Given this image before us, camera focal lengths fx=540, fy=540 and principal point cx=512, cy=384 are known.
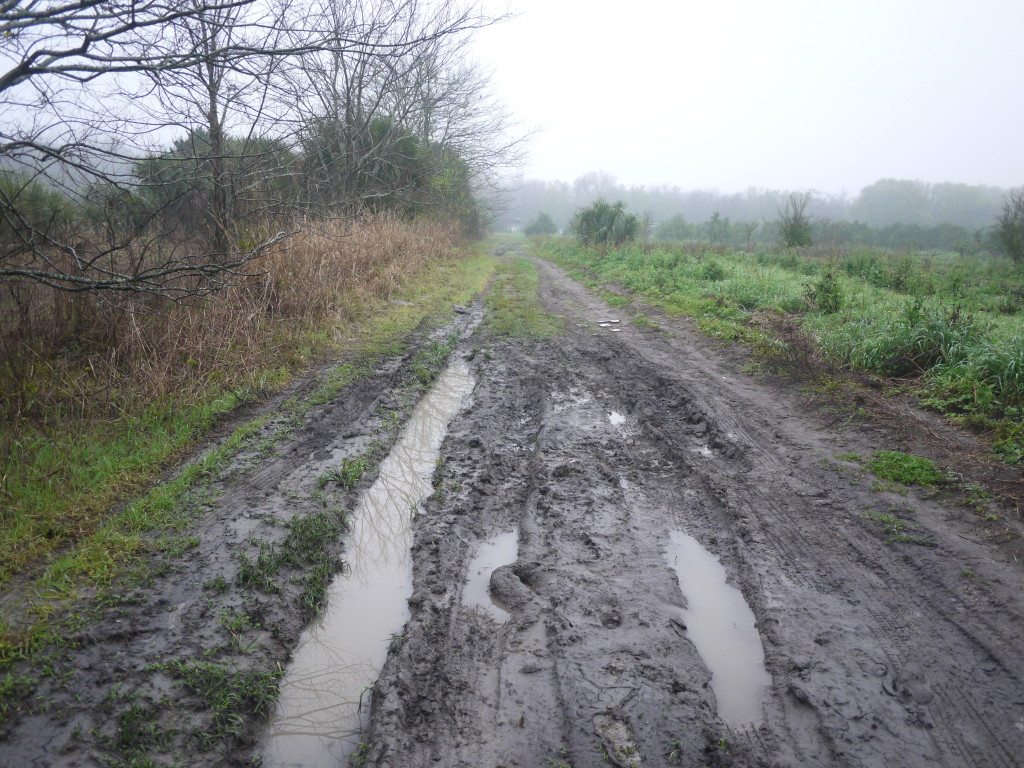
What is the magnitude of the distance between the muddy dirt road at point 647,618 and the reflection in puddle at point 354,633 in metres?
0.05

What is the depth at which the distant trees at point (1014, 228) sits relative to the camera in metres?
16.0

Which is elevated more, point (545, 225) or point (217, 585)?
point (545, 225)

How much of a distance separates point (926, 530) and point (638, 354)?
170 inches

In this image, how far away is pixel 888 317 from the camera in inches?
265

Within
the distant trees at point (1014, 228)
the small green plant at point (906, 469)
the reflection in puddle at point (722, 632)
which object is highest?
the distant trees at point (1014, 228)

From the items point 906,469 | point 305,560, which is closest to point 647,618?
point 305,560

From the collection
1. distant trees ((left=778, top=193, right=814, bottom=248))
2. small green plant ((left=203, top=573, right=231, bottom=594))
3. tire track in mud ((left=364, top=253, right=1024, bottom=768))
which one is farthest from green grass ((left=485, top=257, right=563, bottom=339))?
distant trees ((left=778, top=193, right=814, bottom=248))

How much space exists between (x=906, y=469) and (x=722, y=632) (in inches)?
84.3

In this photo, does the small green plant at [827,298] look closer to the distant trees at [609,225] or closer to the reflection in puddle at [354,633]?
the reflection in puddle at [354,633]

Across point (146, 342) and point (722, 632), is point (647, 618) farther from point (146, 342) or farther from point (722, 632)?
point (146, 342)

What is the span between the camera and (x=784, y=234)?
68.3 ft

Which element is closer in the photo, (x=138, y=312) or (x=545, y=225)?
(x=138, y=312)

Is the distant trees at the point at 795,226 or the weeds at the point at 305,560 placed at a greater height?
the distant trees at the point at 795,226

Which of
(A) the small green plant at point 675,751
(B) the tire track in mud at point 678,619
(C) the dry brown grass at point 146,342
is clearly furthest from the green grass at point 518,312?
(A) the small green plant at point 675,751
